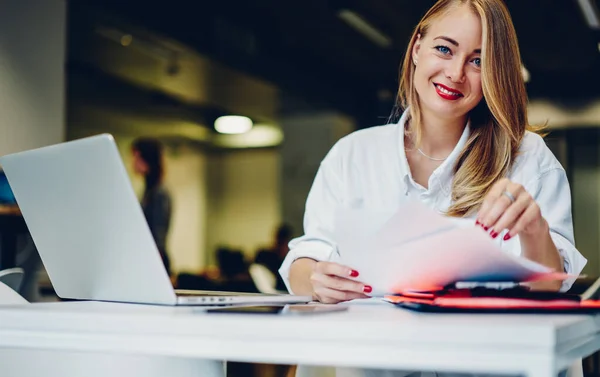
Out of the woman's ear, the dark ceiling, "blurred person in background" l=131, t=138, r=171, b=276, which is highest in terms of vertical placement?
the dark ceiling

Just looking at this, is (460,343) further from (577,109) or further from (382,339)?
(577,109)

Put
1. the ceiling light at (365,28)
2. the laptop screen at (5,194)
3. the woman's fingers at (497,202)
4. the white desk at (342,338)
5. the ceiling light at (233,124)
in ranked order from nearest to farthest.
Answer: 1. the white desk at (342,338)
2. the woman's fingers at (497,202)
3. the laptop screen at (5,194)
4. the ceiling light at (365,28)
5. the ceiling light at (233,124)

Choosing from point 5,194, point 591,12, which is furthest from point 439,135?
point 591,12

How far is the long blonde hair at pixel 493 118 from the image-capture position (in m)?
1.57

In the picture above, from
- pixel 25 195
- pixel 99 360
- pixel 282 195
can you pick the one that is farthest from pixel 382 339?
pixel 282 195

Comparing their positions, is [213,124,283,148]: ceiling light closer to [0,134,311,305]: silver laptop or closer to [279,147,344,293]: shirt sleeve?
[279,147,344,293]: shirt sleeve

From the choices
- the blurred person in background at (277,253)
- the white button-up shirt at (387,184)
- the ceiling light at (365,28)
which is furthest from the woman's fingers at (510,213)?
the ceiling light at (365,28)

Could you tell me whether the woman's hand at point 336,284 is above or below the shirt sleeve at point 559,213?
below

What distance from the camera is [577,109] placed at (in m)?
8.47

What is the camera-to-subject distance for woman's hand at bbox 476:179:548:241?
100 cm

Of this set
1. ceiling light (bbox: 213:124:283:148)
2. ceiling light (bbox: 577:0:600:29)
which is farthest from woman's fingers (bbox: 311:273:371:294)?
ceiling light (bbox: 213:124:283:148)

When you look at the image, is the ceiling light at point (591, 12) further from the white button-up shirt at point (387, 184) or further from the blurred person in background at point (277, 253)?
the white button-up shirt at point (387, 184)

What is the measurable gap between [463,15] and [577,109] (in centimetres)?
740

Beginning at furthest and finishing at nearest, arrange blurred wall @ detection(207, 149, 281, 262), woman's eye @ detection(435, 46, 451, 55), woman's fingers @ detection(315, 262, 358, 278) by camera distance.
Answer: blurred wall @ detection(207, 149, 281, 262) < woman's eye @ detection(435, 46, 451, 55) < woman's fingers @ detection(315, 262, 358, 278)
